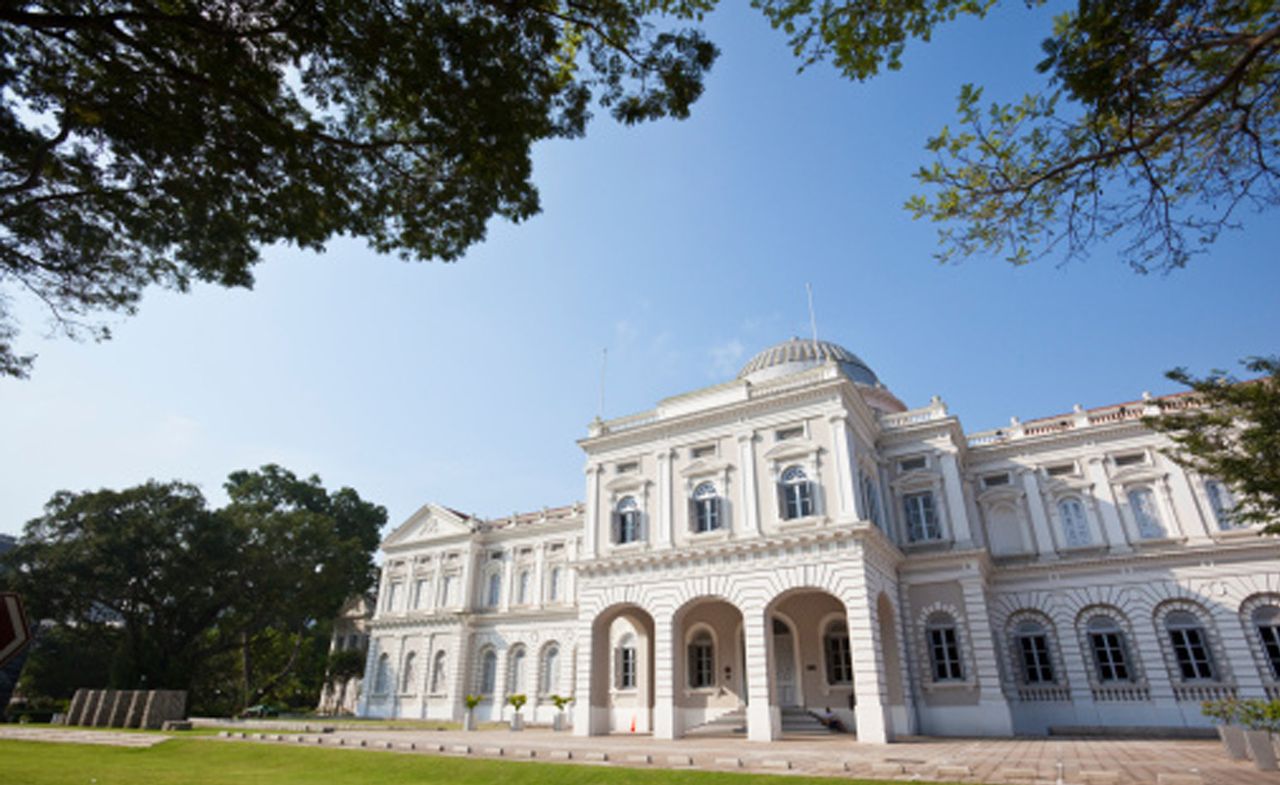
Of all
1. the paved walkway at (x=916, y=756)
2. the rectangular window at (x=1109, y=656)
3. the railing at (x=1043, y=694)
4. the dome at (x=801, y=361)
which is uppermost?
the dome at (x=801, y=361)

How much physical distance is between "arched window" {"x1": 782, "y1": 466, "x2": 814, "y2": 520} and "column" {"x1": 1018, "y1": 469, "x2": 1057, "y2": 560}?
29.0 feet

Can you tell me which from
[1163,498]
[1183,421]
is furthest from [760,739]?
[1163,498]

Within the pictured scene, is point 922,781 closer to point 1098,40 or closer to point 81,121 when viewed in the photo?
point 1098,40

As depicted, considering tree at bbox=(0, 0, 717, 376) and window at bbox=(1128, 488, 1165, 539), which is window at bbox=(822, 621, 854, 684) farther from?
tree at bbox=(0, 0, 717, 376)

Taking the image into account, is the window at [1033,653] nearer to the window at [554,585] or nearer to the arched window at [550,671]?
the arched window at [550,671]

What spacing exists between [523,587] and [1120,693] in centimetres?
2446

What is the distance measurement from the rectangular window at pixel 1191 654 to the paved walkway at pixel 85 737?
2863 centimetres

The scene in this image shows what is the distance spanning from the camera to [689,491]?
809 inches

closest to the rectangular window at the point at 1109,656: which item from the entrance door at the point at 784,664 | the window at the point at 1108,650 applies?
the window at the point at 1108,650

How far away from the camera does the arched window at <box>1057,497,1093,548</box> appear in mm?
21031

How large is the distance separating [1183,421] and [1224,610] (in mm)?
6818

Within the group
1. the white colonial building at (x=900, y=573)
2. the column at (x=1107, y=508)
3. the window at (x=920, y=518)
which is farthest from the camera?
the window at (x=920, y=518)

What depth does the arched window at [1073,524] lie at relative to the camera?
69.0 ft

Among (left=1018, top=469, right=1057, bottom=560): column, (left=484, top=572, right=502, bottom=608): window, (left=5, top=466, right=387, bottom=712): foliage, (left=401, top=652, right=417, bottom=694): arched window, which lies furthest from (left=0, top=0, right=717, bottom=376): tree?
(left=401, top=652, right=417, bottom=694): arched window
